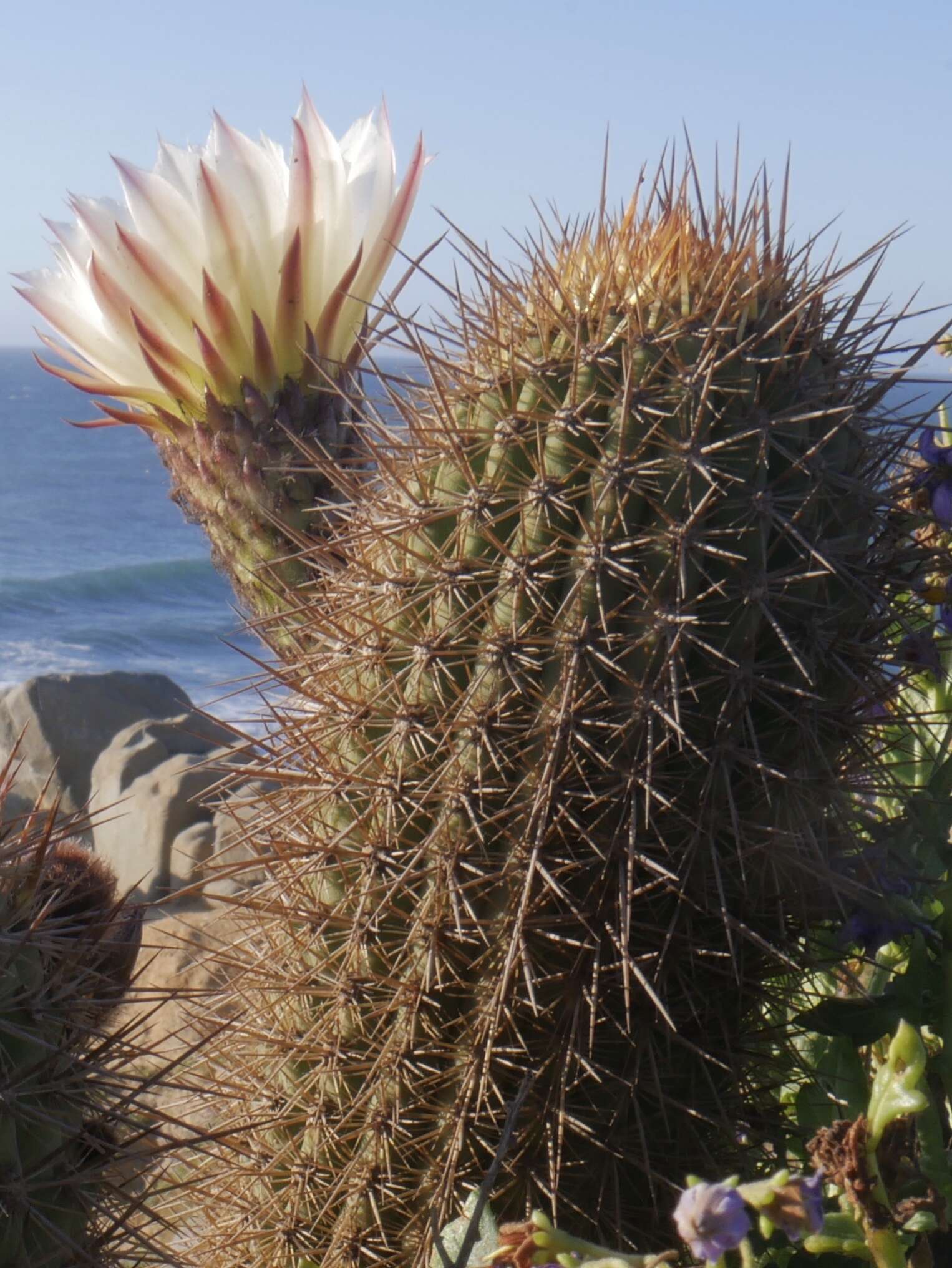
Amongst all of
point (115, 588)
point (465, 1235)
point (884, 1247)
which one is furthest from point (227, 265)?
point (115, 588)

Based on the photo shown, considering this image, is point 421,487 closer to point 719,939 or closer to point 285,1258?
point 719,939

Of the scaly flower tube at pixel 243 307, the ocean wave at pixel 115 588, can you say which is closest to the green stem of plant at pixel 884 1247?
the scaly flower tube at pixel 243 307

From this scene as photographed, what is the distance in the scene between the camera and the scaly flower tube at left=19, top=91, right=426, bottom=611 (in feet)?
4.76

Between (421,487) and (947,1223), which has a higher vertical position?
(421,487)

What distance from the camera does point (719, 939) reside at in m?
1.10

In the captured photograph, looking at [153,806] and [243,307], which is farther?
[153,806]

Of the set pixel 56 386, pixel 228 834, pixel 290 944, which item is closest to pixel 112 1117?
pixel 290 944

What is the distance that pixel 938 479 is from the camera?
1.22m

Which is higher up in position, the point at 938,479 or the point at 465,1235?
the point at 938,479

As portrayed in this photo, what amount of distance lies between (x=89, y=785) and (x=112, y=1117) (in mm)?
8288

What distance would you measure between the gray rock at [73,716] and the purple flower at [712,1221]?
7.90 metres

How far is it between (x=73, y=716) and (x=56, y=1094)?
8.50 m

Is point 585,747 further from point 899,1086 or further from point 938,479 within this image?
point 938,479

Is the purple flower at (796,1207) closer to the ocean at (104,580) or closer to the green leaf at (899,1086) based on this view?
the green leaf at (899,1086)
